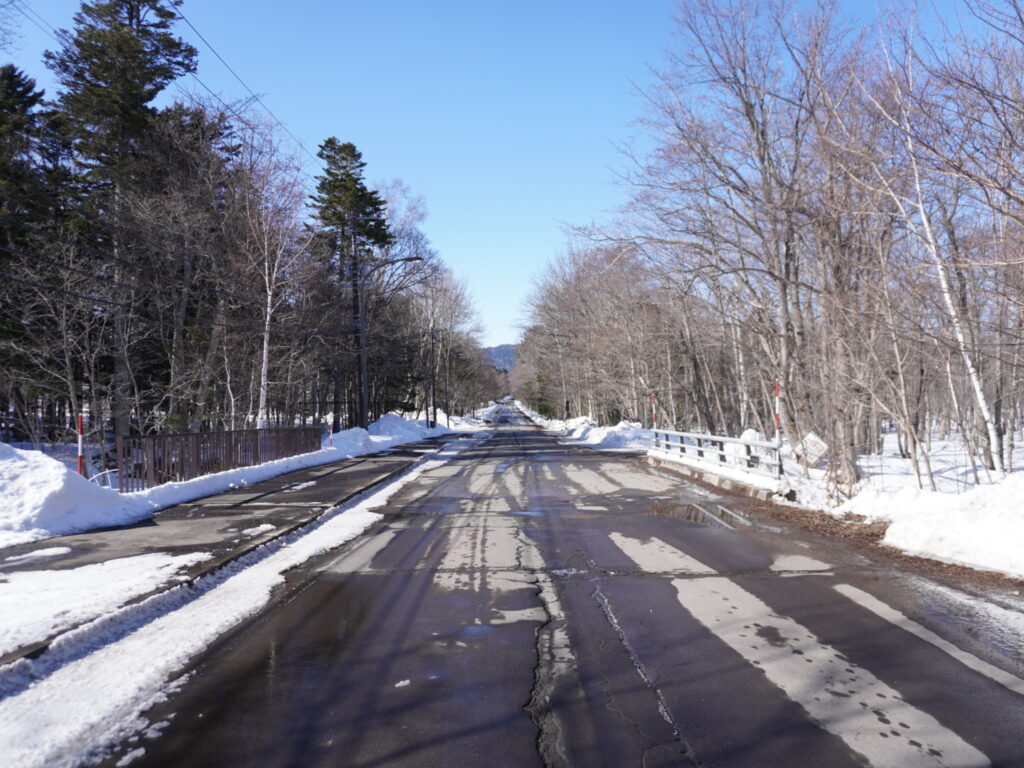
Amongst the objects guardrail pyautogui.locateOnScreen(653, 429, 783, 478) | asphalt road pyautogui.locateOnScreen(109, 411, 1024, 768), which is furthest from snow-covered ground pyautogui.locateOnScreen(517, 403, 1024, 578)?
guardrail pyautogui.locateOnScreen(653, 429, 783, 478)

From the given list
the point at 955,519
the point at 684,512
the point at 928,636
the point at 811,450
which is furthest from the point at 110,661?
the point at 811,450

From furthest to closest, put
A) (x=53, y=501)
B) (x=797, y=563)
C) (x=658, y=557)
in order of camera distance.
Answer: (x=53, y=501) < (x=658, y=557) < (x=797, y=563)

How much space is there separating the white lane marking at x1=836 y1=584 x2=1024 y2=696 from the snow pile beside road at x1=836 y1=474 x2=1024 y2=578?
1.85m

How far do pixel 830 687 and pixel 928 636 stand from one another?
1.48 meters

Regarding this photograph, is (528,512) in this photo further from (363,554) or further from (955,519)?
(955,519)

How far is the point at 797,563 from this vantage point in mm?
7605

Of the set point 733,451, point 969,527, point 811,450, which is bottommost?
point 969,527

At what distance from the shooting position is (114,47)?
91.7ft

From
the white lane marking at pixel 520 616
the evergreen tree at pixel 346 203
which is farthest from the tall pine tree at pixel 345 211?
the white lane marking at pixel 520 616

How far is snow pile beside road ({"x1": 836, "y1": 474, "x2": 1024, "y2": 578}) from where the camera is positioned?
717 centimetres

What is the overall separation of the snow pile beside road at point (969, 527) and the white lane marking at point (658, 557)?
2.61m

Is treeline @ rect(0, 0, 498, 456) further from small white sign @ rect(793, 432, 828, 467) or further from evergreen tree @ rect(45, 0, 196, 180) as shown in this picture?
small white sign @ rect(793, 432, 828, 467)

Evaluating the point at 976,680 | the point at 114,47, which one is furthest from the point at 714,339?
the point at 976,680

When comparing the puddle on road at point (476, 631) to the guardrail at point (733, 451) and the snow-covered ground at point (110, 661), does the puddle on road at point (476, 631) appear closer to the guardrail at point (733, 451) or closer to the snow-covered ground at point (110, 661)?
the snow-covered ground at point (110, 661)
